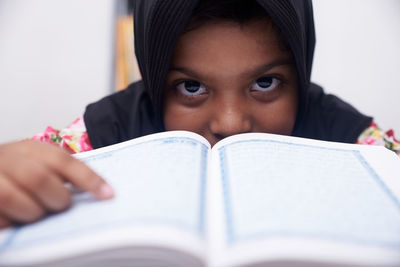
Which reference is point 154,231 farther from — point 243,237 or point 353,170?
point 353,170

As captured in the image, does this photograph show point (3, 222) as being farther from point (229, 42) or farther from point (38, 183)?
point (229, 42)

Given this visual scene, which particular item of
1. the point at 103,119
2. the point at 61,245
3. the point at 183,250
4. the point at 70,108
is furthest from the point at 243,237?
the point at 70,108

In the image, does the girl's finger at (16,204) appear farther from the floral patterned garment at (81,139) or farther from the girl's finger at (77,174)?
the floral patterned garment at (81,139)

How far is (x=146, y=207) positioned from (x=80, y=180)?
0.27 ft

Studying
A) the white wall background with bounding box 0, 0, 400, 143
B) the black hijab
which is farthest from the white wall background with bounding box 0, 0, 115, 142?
the black hijab

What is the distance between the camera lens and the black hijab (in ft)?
1.90

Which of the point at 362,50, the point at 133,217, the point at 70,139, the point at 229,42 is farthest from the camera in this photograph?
the point at 362,50

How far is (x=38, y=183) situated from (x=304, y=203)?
0.86ft

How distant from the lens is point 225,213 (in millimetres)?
365

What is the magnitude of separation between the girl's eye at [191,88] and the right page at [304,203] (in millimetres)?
190

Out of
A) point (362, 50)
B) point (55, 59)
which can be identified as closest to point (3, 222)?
point (55, 59)

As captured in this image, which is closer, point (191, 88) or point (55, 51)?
point (191, 88)

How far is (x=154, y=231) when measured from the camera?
31cm

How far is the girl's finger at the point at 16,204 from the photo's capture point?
13.7 inches
